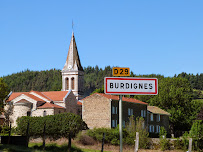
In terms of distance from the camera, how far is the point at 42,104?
2628 inches

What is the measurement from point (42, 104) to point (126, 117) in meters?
16.4

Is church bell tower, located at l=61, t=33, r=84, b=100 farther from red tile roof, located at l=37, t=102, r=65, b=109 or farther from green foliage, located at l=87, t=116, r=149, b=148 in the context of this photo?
green foliage, located at l=87, t=116, r=149, b=148

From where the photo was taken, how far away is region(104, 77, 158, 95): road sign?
338 inches

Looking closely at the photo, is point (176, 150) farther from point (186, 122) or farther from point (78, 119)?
point (186, 122)

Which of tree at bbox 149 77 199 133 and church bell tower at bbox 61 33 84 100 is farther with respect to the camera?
church bell tower at bbox 61 33 84 100

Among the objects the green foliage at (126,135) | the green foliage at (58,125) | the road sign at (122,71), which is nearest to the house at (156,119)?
the green foliage at (126,135)

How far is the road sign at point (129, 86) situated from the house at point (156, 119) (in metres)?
63.8

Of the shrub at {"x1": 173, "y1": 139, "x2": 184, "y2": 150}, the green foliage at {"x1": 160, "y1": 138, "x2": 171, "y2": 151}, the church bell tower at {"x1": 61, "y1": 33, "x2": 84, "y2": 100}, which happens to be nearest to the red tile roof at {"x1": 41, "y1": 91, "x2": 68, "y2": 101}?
the church bell tower at {"x1": 61, "y1": 33, "x2": 84, "y2": 100}

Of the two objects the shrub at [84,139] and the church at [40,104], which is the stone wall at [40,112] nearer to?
the church at [40,104]

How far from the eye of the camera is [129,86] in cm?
864

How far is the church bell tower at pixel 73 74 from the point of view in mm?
86250

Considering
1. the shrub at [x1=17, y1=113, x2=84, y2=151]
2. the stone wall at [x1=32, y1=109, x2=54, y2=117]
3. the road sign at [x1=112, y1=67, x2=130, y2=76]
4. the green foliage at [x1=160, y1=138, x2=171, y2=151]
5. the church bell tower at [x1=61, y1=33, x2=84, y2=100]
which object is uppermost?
the church bell tower at [x1=61, y1=33, x2=84, y2=100]

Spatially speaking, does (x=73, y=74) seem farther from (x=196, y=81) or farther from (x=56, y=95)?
(x=196, y=81)

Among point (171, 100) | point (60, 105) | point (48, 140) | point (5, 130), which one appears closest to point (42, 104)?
point (60, 105)
